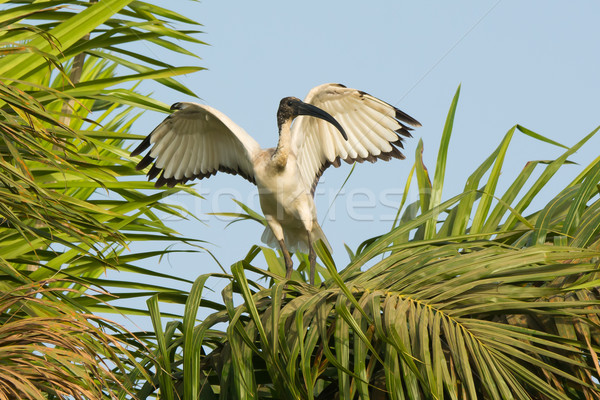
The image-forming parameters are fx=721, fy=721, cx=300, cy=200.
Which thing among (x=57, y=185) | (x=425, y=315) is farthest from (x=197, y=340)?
(x=57, y=185)

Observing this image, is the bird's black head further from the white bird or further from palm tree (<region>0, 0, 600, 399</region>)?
palm tree (<region>0, 0, 600, 399</region>)

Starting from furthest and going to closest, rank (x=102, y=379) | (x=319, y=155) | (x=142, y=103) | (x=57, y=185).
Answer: (x=319, y=155)
(x=142, y=103)
(x=57, y=185)
(x=102, y=379)

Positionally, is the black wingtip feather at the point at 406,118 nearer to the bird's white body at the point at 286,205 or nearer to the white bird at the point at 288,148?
the white bird at the point at 288,148

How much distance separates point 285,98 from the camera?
15.6ft

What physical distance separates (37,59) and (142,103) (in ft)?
2.68

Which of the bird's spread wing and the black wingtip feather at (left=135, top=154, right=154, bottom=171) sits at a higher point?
the bird's spread wing

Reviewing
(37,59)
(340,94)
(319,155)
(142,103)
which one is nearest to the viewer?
(37,59)

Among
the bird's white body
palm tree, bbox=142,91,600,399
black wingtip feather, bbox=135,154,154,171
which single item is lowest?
palm tree, bbox=142,91,600,399

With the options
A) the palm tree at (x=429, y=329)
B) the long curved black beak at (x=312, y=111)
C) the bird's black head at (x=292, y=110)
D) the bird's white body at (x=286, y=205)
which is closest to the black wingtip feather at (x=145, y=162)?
the bird's white body at (x=286, y=205)

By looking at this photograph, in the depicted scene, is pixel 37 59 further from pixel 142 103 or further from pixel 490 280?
pixel 490 280

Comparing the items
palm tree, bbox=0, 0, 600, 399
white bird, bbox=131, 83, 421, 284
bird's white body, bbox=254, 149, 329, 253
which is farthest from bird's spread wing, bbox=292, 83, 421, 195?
palm tree, bbox=0, 0, 600, 399

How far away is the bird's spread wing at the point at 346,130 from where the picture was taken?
4.70 m

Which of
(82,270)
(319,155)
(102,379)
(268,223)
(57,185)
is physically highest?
(319,155)

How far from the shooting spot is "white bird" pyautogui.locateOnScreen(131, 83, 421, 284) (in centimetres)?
460
